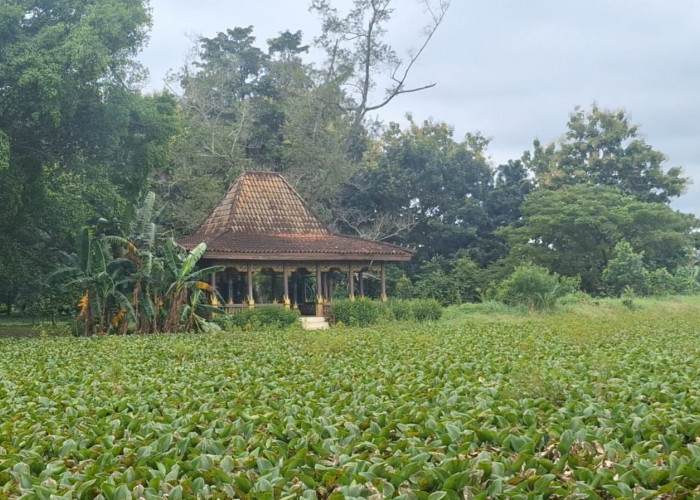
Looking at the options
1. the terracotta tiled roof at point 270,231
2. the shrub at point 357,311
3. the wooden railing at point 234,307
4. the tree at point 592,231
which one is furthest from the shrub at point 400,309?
the tree at point 592,231

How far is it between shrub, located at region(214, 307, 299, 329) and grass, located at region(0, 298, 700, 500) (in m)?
8.36

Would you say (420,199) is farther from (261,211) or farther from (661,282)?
(261,211)

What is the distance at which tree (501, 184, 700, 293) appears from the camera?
2883 cm

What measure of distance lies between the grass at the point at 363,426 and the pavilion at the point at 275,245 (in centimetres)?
1092

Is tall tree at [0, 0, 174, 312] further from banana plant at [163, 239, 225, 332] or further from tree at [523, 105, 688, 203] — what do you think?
tree at [523, 105, 688, 203]

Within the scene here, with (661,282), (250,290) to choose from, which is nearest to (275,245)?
(250,290)

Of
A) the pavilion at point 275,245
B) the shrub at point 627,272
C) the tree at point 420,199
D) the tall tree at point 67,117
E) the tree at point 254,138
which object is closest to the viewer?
the tall tree at point 67,117

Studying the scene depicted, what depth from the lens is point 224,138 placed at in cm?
2964

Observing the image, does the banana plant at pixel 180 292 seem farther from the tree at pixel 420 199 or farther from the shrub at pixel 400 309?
the tree at pixel 420 199

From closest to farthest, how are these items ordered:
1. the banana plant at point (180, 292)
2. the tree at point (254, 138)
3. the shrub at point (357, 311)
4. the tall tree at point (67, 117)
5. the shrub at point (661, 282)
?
the tall tree at point (67, 117), the banana plant at point (180, 292), the shrub at point (357, 311), the shrub at point (661, 282), the tree at point (254, 138)

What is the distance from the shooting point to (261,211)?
2344 cm

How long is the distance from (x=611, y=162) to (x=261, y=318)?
68.2ft

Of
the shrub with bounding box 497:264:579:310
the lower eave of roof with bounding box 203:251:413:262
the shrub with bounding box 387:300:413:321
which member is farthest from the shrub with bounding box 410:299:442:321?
the shrub with bounding box 497:264:579:310

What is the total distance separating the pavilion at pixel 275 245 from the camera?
68.1 ft
